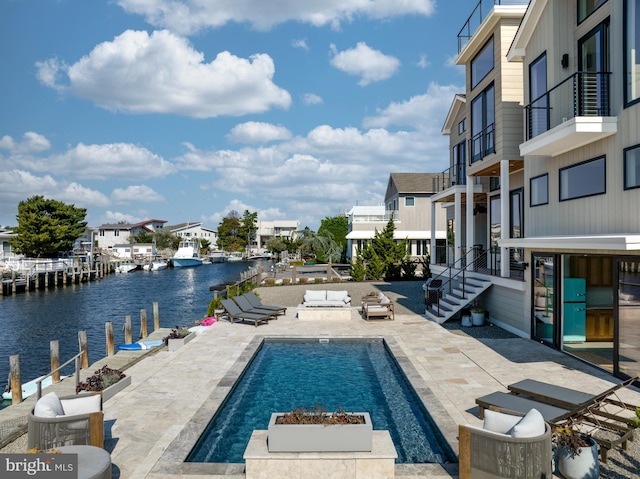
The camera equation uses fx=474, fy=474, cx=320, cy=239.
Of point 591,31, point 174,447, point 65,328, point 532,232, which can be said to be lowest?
point 65,328

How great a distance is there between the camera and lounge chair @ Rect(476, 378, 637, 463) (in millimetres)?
6887

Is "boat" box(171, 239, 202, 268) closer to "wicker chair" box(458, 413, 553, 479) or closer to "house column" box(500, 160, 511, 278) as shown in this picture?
"house column" box(500, 160, 511, 278)

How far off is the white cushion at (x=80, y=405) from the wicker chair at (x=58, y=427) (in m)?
0.24

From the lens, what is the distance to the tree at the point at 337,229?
65.2 metres

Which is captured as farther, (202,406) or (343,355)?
(343,355)

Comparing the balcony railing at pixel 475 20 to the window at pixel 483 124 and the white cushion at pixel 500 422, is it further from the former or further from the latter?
the white cushion at pixel 500 422

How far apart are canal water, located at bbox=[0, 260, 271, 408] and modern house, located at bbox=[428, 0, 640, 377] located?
16.0 m

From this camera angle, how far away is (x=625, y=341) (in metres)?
10.4

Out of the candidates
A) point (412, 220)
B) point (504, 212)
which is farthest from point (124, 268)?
point (504, 212)

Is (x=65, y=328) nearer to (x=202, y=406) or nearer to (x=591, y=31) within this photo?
(x=202, y=406)

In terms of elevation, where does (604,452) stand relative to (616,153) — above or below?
below

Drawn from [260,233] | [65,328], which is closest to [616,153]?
[65,328]

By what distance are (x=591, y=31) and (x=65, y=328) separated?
28276mm

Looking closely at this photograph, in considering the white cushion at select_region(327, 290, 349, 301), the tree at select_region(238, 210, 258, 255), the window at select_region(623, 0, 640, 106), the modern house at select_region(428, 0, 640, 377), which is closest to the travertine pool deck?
the modern house at select_region(428, 0, 640, 377)
